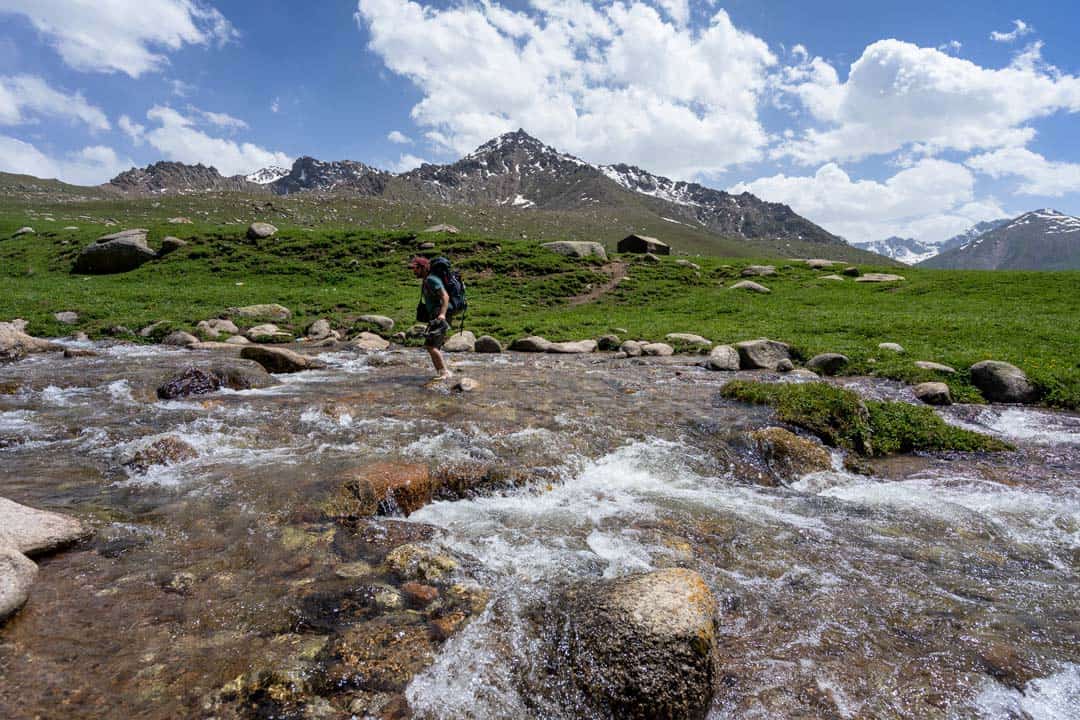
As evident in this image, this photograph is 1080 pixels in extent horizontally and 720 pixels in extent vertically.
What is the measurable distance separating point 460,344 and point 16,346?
47.0 ft

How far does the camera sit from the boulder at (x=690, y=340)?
836 inches

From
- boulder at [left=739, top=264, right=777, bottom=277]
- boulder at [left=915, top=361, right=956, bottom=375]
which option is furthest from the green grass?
boulder at [left=739, top=264, right=777, bottom=277]

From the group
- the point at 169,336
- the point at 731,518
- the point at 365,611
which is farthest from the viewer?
the point at 169,336

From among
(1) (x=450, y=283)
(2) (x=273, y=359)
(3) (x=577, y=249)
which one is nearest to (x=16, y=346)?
(2) (x=273, y=359)

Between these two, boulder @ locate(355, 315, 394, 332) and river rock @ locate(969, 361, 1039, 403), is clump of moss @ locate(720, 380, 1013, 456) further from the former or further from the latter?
boulder @ locate(355, 315, 394, 332)

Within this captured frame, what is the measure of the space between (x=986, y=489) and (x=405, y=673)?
31.3 feet

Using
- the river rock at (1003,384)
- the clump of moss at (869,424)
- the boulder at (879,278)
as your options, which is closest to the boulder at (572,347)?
the clump of moss at (869,424)

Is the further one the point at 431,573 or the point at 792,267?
the point at 792,267

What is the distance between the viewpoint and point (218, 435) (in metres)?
9.14

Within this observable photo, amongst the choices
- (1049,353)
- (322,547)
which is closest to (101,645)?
(322,547)

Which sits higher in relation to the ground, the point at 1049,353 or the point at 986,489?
the point at 1049,353

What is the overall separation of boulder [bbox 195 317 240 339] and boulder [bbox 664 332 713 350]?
1981 cm

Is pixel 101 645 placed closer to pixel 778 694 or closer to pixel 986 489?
pixel 778 694

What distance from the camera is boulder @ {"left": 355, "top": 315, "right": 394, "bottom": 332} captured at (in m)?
24.2
